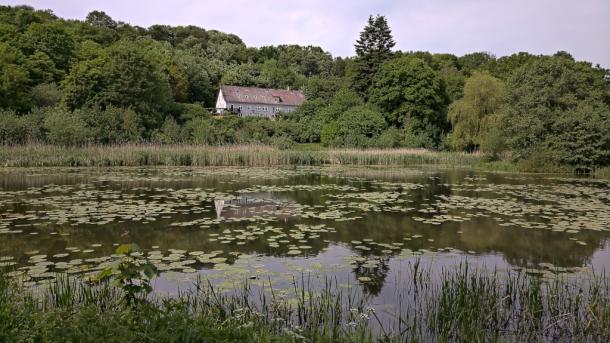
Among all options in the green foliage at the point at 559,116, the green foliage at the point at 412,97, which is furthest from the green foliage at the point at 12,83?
the green foliage at the point at 559,116

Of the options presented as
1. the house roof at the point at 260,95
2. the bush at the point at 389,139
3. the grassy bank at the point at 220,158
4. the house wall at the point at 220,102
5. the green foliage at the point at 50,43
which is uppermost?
the green foliage at the point at 50,43

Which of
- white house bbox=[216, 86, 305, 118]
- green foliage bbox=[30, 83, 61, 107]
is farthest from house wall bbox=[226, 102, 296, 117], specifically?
green foliage bbox=[30, 83, 61, 107]

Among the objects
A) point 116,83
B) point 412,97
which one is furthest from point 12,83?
point 412,97

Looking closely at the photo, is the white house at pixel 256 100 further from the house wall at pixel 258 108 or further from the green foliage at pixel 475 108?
the green foliage at pixel 475 108

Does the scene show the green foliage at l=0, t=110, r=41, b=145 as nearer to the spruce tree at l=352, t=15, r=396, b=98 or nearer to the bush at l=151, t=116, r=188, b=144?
the bush at l=151, t=116, r=188, b=144

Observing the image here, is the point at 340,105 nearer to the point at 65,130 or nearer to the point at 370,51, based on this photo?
the point at 370,51

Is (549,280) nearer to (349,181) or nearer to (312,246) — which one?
(312,246)

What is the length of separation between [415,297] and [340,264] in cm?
153

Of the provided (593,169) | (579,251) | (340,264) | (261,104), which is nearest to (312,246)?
(340,264)

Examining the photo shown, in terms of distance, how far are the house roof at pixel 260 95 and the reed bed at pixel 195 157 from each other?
1452 inches

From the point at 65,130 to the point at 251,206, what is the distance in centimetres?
1935

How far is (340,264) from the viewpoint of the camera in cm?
684

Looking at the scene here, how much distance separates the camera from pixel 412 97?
4481 centimetres

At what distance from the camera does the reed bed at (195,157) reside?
897 inches
